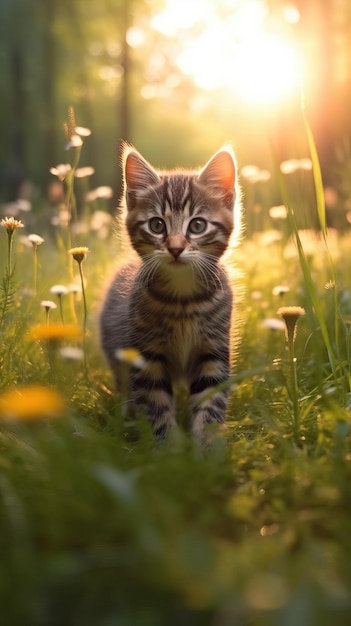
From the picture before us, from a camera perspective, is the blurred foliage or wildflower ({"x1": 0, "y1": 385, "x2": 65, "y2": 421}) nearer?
wildflower ({"x1": 0, "y1": 385, "x2": 65, "y2": 421})

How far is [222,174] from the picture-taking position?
2742 mm

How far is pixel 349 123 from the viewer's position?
946 cm

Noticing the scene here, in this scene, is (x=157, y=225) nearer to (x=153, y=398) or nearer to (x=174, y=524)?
(x=153, y=398)

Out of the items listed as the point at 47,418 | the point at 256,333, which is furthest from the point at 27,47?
the point at 47,418

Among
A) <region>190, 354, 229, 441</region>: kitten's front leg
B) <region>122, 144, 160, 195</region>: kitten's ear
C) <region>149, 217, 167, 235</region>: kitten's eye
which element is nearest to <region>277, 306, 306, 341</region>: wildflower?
<region>190, 354, 229, 441</region>: kitten's front leg

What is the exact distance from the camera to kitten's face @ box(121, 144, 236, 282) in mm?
2506

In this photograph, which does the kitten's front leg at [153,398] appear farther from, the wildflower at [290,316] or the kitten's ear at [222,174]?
the kitten's ear at [222,174]

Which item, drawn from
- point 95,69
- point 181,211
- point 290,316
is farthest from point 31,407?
point 95,69

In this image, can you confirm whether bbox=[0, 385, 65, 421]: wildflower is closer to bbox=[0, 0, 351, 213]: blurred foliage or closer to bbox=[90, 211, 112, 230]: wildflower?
bbox=[90, 211, 112, 230]: wildflower

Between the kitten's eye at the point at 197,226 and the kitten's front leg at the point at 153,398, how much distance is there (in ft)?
1.79

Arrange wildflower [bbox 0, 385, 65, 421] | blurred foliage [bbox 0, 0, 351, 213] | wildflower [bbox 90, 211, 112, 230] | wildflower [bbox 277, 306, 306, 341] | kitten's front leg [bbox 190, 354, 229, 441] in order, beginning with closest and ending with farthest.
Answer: wildflower [bbox 0, 385, 65, 421], wildflower [bbox 277, 306, 306, 341], kitten's front leg [bbox 190, 354, 229, 441], wildflower [bbox 90, 211, 112, 230], blurred foliage [bbox 0, 0, 351, 213]

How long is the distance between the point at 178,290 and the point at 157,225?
0.85 ft

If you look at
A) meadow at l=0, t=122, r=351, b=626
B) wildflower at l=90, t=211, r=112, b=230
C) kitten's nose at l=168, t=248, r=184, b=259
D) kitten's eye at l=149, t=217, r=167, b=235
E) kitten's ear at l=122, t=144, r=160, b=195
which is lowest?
wildflower at l=90, t=211, r=112, b=230

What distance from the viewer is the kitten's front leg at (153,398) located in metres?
2.47
